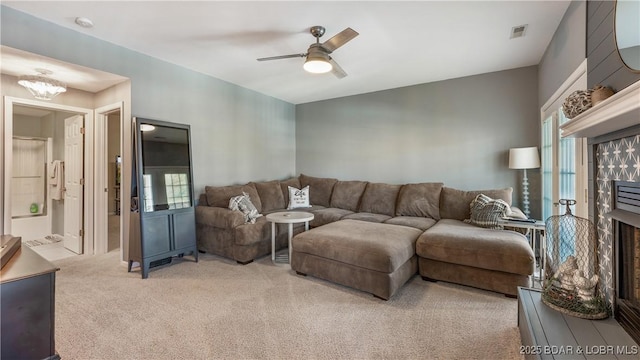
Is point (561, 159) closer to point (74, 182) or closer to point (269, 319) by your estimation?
point (269, 319)

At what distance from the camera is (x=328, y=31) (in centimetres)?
277

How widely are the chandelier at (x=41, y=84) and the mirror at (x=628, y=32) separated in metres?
4.76

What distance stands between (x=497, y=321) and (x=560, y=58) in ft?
8.03

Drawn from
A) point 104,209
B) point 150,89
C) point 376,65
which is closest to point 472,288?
point 376,65

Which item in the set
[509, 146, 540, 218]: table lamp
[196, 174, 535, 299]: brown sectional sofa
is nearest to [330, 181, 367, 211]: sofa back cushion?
[196, 174, 535, 299]: brown sectional sofa

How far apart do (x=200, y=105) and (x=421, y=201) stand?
11.5 ft

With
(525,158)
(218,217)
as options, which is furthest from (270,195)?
(525,158)

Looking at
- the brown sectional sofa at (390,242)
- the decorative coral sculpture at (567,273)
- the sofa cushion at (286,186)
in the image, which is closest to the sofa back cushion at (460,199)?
the brown sectional sofa at (390,242)

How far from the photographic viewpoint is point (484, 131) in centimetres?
402

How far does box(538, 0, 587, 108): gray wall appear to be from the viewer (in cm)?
207

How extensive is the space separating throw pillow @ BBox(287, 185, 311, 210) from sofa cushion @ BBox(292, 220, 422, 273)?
157 centimetres

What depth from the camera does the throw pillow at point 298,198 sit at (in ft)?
15.6

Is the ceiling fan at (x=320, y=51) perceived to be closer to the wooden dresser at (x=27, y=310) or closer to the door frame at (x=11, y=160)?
the wooden dresser at (x=27, y=310)

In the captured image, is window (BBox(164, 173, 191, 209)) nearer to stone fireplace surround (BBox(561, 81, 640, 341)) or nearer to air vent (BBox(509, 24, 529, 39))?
stone fireplace surround (BBox(561, 81, 640, 341))
